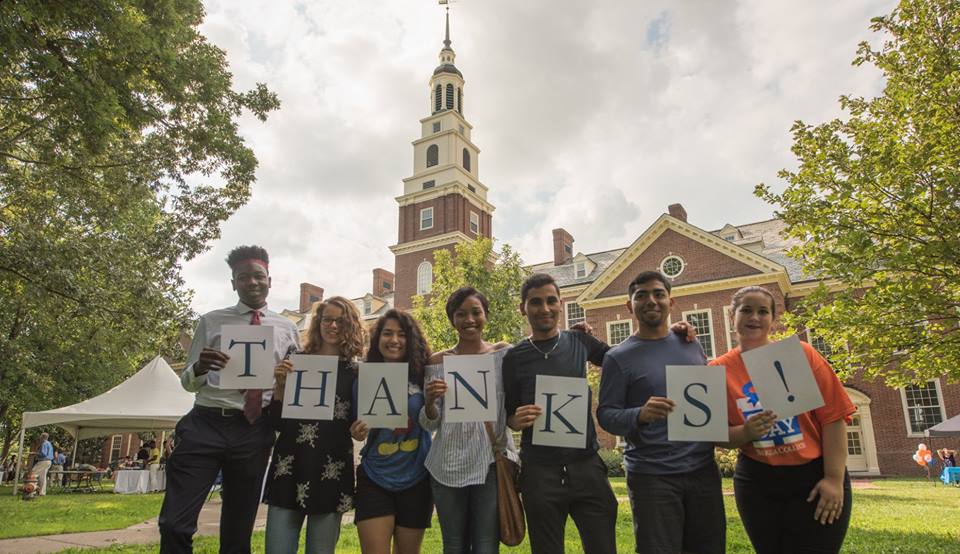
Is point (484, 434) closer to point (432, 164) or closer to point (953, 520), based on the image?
point (953, 520)

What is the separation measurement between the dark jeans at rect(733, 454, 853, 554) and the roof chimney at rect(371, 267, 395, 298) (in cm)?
4257

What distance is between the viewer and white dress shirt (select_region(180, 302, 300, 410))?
3.73 m

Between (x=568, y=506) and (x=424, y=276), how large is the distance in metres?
32.2

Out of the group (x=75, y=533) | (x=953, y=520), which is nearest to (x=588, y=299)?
(x=953, y=520)

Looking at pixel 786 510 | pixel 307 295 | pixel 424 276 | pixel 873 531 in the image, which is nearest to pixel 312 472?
pixel 786 510

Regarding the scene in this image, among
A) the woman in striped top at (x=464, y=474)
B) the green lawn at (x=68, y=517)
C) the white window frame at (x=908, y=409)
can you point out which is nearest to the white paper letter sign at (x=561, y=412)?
the woman in striped top at (x=464, y=474)

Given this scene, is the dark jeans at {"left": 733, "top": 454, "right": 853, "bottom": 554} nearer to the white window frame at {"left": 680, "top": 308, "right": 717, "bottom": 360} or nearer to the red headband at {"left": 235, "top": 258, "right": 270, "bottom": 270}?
the red headband at {"left": 235, "top": 258, "right": 270, "bottom": 270}

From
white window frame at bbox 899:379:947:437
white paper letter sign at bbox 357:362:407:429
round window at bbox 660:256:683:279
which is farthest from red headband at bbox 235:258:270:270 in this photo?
white window frame at bbox 899:379:947:437

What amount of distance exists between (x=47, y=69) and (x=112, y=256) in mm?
6002

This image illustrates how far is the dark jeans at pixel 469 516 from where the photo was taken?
11.3 ft

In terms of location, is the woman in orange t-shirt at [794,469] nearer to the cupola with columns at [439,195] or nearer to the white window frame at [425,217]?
the cupola with columns at [439,195]

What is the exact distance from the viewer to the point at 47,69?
24.1ft

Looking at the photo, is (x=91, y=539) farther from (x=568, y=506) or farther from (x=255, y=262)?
(x=568, y=506)

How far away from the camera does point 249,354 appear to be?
369cm
